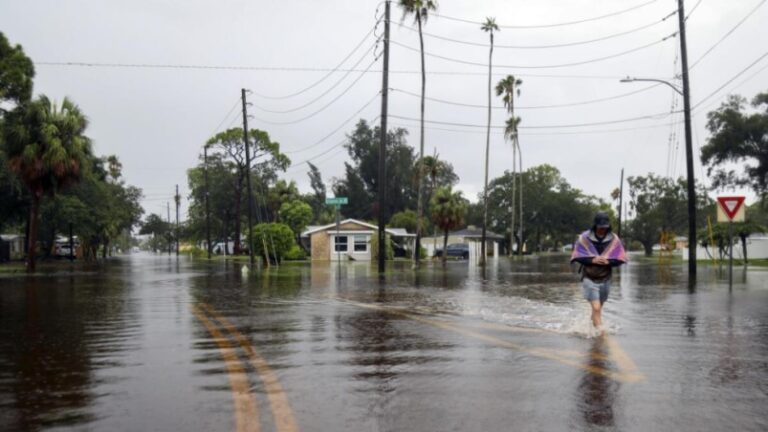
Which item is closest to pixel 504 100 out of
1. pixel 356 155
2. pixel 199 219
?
pixel 356 155

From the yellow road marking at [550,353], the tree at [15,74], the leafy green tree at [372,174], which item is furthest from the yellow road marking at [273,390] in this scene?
the leafy green tree at [372,174]

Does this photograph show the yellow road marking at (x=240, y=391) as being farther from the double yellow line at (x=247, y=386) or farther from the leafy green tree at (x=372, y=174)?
the leafy green tree at (x=372, y=174)

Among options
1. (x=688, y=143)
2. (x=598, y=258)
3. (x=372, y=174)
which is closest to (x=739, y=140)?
(x=688, y=143)

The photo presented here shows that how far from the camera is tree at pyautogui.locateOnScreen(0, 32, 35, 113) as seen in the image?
34.2 meters

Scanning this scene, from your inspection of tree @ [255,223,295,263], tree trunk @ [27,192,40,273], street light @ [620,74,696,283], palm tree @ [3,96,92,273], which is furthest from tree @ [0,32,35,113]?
street light @ [620,74,696,283]

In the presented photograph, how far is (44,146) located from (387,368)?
104 feet

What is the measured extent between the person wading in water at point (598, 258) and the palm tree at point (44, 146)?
30093mm

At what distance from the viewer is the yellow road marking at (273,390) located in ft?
17.8

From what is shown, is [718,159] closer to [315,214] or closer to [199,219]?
[315,214]

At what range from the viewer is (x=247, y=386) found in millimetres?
6809

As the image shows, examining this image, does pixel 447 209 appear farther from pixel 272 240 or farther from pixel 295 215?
pixel 295 215

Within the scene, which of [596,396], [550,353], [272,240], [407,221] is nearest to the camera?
[596,396]

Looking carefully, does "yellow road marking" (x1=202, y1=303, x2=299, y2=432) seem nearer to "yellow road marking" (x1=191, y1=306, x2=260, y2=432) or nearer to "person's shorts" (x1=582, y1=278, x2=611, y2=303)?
"yellow road marking" (x1=191, y1=306, x2=260, y2=432)

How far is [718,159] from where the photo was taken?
150 ft
